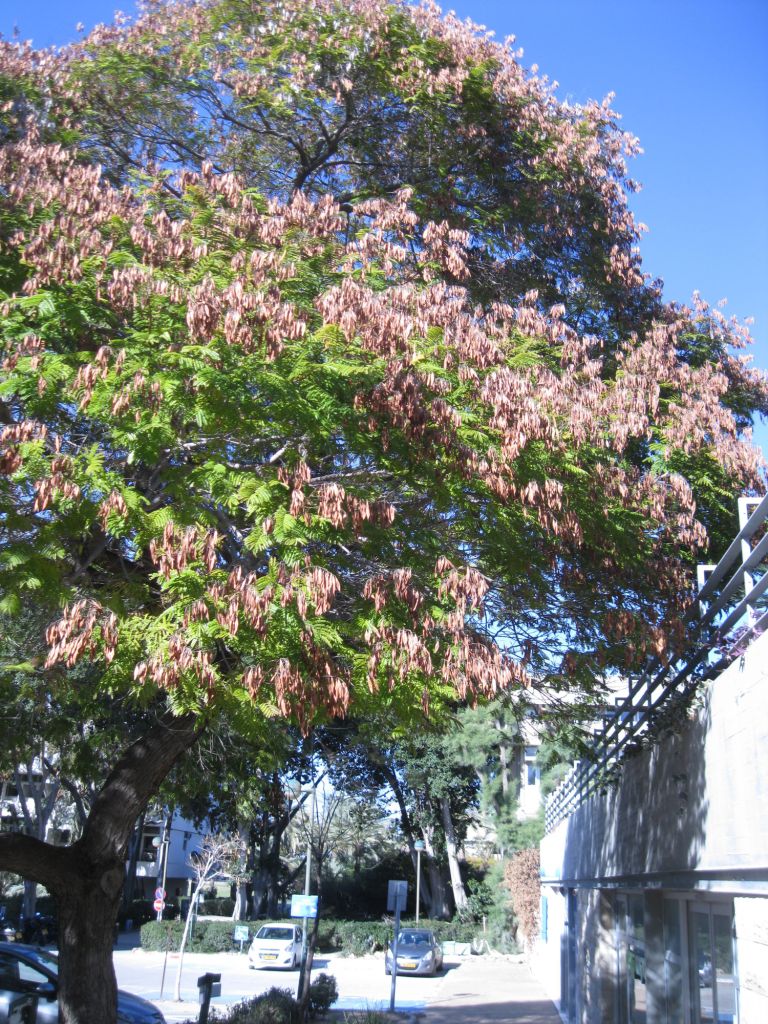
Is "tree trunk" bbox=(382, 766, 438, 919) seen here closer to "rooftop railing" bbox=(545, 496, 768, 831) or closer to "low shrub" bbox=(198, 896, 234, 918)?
"low shrub" bbox=(198, 896, 234, 918)

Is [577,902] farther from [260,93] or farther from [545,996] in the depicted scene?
[260,93]

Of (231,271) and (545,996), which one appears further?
(545,996)

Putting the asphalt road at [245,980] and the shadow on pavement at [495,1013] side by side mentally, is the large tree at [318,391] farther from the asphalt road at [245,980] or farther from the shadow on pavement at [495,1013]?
the asphalt road at [245,980]

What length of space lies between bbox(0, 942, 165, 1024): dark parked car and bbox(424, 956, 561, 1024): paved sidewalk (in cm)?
830

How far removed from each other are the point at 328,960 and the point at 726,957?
3811 centimetres

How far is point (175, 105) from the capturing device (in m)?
11.1

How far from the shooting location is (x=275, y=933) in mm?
35969

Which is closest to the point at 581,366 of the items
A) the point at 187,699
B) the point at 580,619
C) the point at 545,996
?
the point at 580,619

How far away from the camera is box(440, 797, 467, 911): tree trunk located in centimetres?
4534

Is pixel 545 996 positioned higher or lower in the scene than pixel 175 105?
lower

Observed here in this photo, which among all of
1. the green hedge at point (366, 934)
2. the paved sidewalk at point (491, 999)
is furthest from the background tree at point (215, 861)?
the paved sidewalk at point (491, 999)

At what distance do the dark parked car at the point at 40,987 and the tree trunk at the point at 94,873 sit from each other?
6.61m

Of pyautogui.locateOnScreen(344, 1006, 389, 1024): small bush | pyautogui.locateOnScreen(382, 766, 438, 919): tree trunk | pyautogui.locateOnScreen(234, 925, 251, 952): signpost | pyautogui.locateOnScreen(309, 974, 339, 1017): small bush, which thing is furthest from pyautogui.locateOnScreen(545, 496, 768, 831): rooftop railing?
pyautogui.locateOnScreen(382, 766, 438, 919): tree trunk

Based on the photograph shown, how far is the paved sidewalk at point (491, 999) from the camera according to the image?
21.6m
